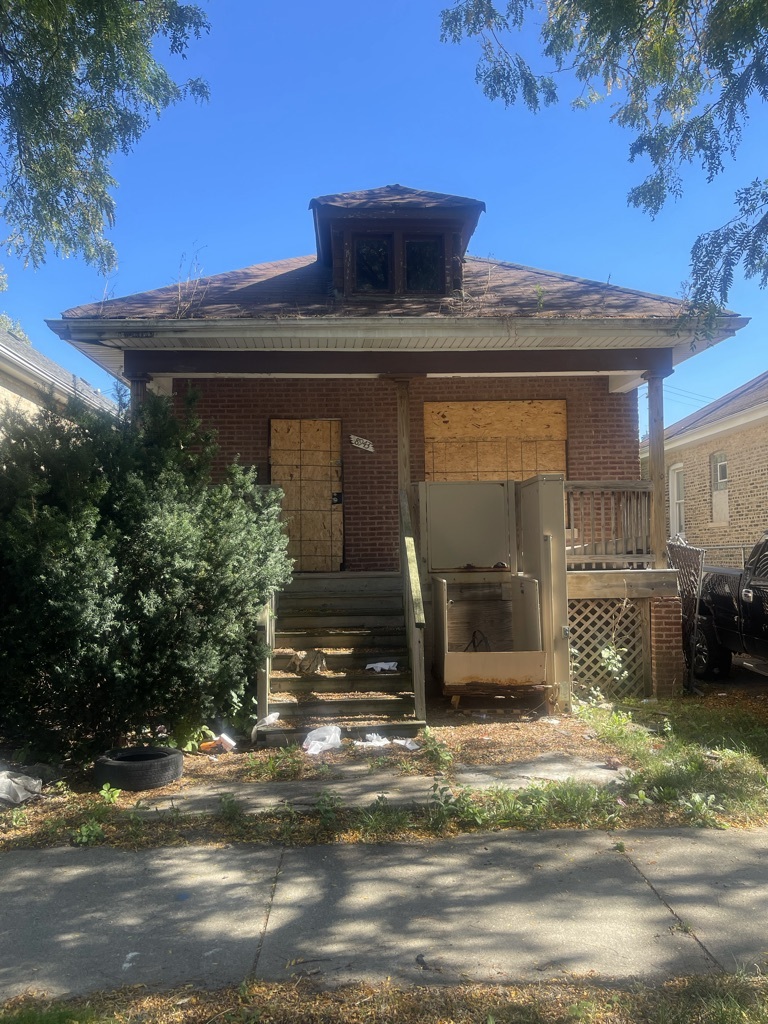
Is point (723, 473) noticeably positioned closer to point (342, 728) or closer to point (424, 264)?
point (424, 264)

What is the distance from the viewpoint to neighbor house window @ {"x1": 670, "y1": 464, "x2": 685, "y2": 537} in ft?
74.5

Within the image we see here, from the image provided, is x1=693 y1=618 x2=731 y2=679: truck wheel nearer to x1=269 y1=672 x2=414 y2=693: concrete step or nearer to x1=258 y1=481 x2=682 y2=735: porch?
x1=258 y1=481 x2=682 y2=735: porch

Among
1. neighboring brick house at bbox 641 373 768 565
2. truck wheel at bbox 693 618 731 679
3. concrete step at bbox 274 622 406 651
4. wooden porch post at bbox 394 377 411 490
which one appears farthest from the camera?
neighboring brick house at bbox 641 373 768 565

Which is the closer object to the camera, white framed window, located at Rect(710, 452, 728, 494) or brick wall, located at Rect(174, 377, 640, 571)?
brick wall, located at Rect(174, 377, 640, 571)

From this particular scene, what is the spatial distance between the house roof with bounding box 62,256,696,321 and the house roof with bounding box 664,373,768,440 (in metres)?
8.25

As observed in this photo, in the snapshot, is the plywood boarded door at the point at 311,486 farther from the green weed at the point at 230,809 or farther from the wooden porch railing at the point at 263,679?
the green weed at the point at 230,809

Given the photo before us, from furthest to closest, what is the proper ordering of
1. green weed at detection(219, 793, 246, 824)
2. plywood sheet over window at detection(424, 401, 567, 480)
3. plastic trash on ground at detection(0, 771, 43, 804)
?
plywood sheet over window at detection(424, 401, 567, 480)
plastic trash on ground at detection(0, 771, 43, 804)
green weed at detection(219, 793, 246, 824)

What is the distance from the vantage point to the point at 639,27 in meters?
6.79

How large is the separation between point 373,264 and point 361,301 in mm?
972

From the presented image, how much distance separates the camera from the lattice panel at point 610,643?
9109 millimetres

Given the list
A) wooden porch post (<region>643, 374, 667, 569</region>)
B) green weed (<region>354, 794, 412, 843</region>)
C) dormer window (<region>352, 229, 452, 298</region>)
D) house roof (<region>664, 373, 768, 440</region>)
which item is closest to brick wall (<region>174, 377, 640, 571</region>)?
dormer window (<region>352, 229, 452, 298</region>)

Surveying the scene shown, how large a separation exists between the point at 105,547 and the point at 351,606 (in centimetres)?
393

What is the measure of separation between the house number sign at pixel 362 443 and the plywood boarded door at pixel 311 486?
0.23 metres

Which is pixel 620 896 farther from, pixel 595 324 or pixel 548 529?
pixel 595 324
